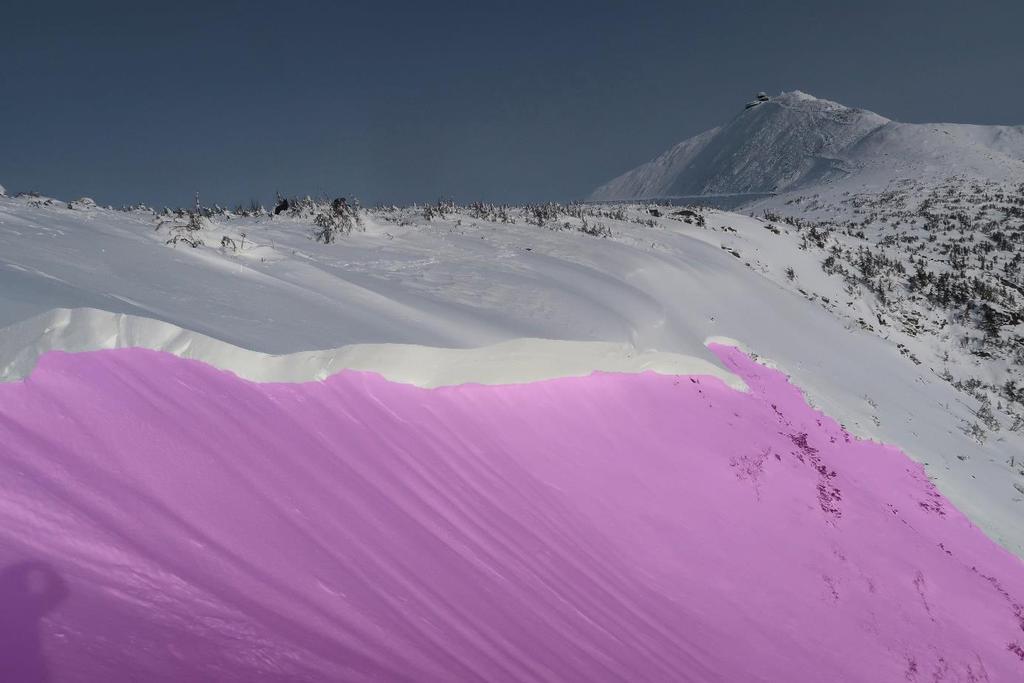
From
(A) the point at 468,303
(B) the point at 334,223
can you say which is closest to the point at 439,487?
(A) the point at 468,303

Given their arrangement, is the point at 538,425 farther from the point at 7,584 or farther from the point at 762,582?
the point at 7,584

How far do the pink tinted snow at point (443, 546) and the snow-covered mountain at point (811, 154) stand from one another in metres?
35.3

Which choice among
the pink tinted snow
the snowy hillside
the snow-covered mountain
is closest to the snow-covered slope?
the snowy hillside

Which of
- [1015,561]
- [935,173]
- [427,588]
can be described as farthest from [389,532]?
[935,173]

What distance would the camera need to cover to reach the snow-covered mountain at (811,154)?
36219 millimetres

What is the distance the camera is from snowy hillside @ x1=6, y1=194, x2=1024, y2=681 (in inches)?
73.1

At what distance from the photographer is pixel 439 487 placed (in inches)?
114

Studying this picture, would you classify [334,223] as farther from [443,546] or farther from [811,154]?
[811,154]

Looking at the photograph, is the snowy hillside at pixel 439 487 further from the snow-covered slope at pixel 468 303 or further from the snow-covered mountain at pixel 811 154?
the snow-covered mountain at pixel 811 154

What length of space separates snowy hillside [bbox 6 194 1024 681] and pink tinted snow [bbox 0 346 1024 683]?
0.01m

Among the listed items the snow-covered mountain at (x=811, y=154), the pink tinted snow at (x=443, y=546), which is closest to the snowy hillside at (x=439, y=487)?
the pink tinted snow at (x=443, y=546)

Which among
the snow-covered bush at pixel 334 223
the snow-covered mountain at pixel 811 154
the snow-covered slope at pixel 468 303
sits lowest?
the snow-covered slope at pixel 468 303

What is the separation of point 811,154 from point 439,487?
53744 millimetres

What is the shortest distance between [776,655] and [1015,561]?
330 cm
